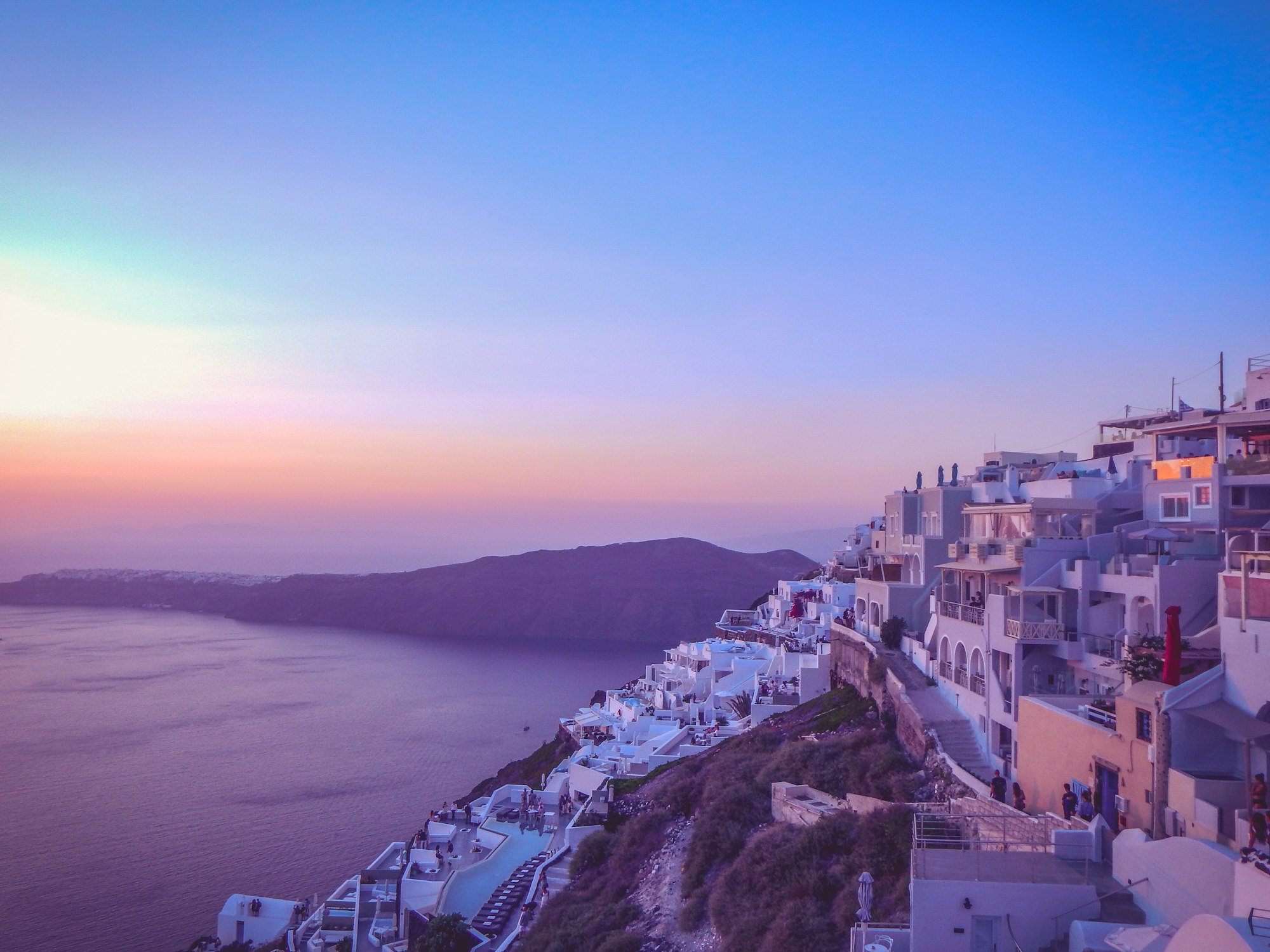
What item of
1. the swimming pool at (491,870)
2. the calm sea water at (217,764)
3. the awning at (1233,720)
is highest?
the awning at (1233,720)

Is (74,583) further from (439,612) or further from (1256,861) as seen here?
(1256,861)

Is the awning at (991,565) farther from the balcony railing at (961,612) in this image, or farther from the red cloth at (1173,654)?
the red cloth at (1173,654)

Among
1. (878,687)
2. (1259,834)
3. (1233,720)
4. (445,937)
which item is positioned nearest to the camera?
(1259,834)

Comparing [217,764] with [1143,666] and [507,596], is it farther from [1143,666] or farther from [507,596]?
[507,596]

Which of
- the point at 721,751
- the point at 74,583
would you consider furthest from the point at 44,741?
the point at 74,583

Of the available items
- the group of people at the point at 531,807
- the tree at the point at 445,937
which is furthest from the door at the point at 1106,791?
the group of people at the point at 531,807

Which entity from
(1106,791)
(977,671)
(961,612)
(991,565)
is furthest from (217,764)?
(1106,791)

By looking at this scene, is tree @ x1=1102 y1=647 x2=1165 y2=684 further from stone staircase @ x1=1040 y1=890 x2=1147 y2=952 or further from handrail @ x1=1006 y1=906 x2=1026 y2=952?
handrail @ x1=1006 y1=906 x2=1026 y2=952
